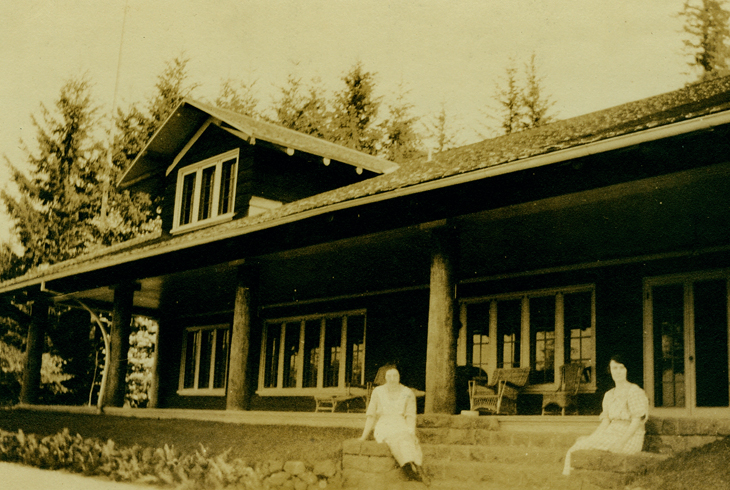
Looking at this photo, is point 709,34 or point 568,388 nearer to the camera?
point 568,388

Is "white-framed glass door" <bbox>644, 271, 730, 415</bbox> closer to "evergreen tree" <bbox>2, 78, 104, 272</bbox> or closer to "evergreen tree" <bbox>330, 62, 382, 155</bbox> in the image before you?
"evergreen tree" <bbox>330, 62, 382, 155</bbox>

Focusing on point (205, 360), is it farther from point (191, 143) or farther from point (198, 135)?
point (198, 135)

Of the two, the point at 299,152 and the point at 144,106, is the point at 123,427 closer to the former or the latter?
the point at 299,152

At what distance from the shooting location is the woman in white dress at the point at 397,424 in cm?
792

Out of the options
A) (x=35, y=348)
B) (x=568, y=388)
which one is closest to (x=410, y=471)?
(x=568, y=388)

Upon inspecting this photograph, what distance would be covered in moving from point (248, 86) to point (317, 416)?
26.3 m

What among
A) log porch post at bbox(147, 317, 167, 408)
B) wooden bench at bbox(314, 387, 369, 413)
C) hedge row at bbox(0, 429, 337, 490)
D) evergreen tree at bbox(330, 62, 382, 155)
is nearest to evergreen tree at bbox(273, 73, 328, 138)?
evergreen tree at bbox(330, 62, 382, 155)

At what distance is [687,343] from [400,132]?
2327cm

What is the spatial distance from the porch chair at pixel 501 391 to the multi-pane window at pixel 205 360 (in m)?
8.52

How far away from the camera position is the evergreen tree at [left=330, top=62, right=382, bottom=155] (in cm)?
3300

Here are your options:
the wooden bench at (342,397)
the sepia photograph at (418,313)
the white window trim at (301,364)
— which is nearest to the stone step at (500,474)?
the sepia photograph at (418,313)

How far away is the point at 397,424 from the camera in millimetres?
8328

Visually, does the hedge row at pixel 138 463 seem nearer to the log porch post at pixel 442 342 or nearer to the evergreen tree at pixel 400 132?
the log porch post at pixel 442 342

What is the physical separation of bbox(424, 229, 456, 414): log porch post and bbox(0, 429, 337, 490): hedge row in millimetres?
1619
